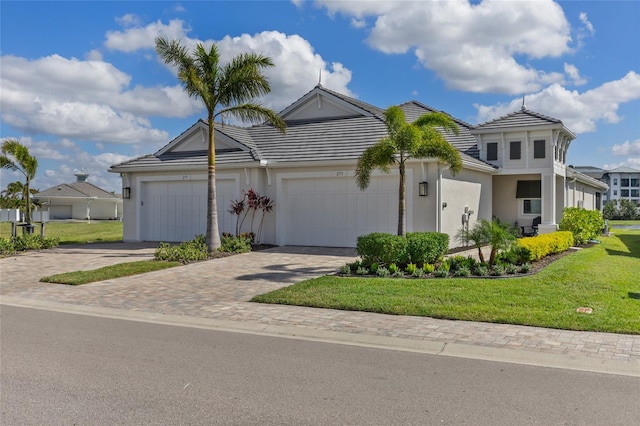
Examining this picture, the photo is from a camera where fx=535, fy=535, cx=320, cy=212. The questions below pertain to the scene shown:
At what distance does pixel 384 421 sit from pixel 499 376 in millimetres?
1772

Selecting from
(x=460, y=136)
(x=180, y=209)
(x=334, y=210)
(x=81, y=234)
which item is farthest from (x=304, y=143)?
(x=81, y=234)

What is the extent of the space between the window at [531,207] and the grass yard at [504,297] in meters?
11.3

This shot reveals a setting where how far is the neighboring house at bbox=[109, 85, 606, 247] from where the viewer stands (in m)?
17.9

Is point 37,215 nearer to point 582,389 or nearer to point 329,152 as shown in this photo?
point 329,152

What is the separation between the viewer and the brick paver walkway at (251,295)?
6.93 m

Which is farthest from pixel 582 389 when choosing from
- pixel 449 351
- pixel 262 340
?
pixel 262 340

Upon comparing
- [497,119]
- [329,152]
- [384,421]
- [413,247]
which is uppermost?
[497,119]

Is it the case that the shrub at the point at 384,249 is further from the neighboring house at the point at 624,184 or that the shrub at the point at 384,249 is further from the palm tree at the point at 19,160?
the neighboring house at the point at 624,184

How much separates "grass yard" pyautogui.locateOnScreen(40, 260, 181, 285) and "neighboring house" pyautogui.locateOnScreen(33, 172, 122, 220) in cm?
4174

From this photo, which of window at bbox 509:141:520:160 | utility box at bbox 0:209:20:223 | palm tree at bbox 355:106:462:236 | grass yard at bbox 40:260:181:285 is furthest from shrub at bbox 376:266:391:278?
utility box at bbox 0:209:20:223

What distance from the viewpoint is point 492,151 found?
21828mm

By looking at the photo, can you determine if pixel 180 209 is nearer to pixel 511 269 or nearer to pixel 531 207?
pixel 511 269

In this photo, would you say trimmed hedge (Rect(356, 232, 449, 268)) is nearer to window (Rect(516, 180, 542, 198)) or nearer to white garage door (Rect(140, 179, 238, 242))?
white garage door (Rect(140, 179, 238, 242))

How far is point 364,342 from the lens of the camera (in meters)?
7.09
